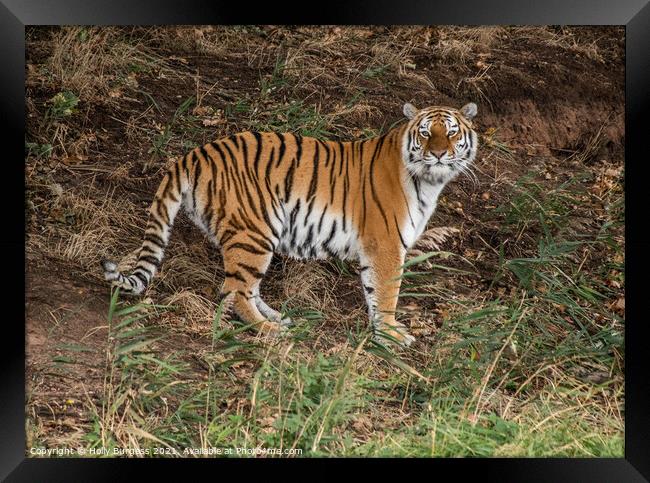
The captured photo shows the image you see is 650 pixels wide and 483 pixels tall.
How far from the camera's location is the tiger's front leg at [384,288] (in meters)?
5.62

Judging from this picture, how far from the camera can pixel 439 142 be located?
5.67 m

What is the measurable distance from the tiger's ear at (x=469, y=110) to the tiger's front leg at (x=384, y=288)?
3.00ft

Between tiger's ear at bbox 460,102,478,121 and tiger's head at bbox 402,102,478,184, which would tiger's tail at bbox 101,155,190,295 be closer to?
tiger's head at bbox 402,102,478,184

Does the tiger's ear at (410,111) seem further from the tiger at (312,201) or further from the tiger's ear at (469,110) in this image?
the tiger's ear at (469,110)

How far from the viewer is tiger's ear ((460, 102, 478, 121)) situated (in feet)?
18.8

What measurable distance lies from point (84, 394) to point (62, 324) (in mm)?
461

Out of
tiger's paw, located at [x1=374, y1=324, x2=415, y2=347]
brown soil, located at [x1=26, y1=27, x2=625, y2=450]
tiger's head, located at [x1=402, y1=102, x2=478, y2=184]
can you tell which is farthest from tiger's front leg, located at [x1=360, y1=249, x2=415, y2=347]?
tiger's head, located at [x1=402, y1=102, x2=478, y2=184]

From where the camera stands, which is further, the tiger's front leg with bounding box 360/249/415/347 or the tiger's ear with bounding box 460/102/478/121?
the tiger's ear with bounding box 460/102/478/121

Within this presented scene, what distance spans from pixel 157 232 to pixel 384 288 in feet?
4.45

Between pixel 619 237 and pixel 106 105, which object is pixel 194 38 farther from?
pixel 619 237

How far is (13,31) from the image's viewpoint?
5.02 meters
